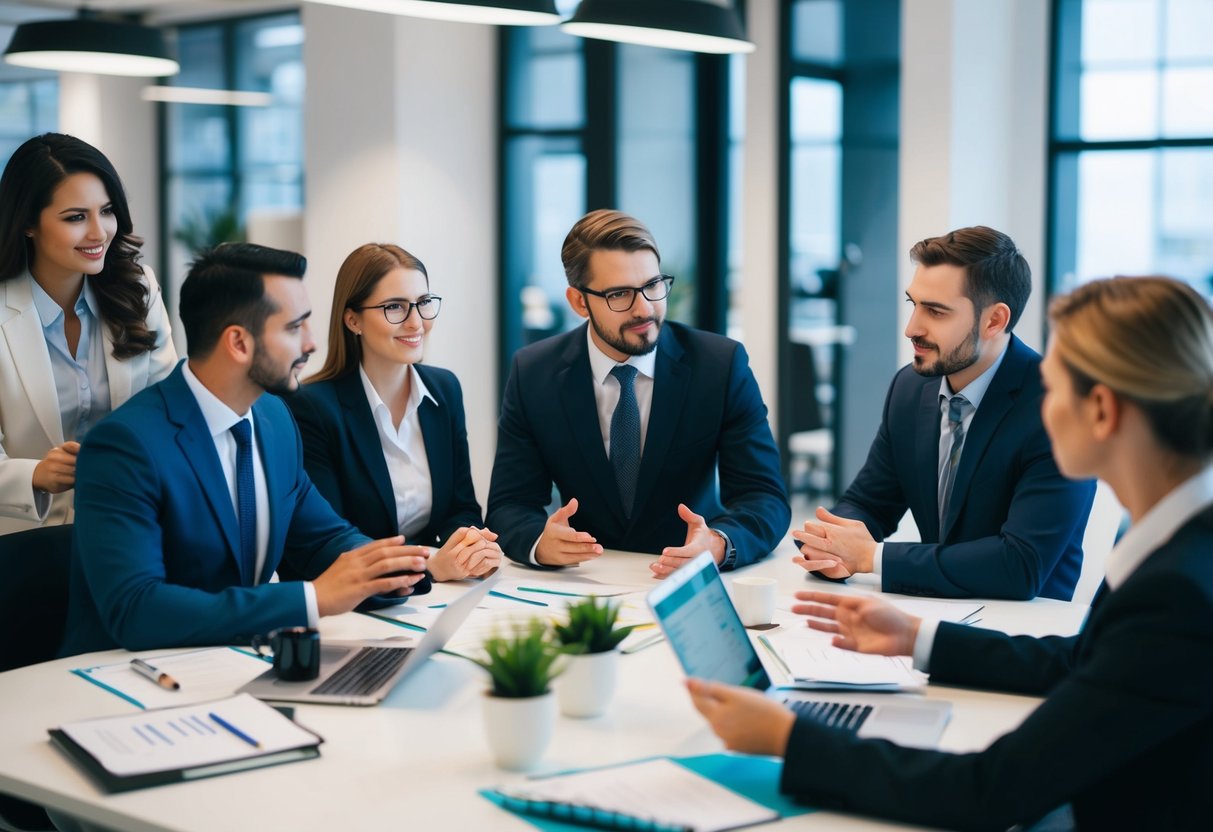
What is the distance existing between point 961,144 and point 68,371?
3764 mm

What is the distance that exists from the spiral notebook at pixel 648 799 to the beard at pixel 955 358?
141 cm

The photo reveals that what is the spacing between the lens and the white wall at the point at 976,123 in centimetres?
539

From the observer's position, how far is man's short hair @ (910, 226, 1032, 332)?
297 centimetres

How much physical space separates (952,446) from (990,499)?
0.62ft

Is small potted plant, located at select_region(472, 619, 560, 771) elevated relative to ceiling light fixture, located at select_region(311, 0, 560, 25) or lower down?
lower down

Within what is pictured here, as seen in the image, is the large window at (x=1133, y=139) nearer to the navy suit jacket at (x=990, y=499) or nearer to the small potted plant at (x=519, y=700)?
the navy suit jacket at (x=990, y=499)

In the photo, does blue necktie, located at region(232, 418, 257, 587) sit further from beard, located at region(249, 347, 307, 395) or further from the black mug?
the black mug

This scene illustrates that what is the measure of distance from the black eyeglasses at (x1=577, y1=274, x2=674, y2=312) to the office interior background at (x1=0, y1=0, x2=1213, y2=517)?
2498mm

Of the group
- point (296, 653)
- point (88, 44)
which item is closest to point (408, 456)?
point (296, 653)

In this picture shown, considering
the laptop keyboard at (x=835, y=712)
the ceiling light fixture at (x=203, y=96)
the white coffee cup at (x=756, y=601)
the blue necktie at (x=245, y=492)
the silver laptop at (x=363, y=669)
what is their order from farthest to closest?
1. the ceiling light fixture at (x=203, y=96)
2. the blue necktie at (x=245, y=492)
3. the white coffee cup at (x=756, y=601)
4. the silver laptop at (x=363, y=669)
5. the laptop keyboard at (x=835, y=712)

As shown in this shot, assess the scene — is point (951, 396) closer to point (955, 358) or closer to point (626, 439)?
point (955, 358)

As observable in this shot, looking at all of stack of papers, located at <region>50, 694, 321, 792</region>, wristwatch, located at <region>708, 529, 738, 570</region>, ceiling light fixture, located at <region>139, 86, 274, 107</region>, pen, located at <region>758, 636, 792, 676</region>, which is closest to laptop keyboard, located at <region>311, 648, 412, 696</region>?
stack of papers, located at <region>50, 694, 321, 792</region>

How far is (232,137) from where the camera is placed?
30.4ft

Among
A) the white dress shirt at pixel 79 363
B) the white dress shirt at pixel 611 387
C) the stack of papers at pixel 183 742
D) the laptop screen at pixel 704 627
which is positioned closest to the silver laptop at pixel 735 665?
the laptop screen at pixel 704 627
